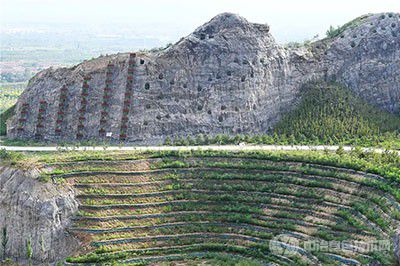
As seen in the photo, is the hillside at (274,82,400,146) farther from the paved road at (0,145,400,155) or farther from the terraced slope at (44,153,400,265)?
the terraced slope at (44,153,400,265)

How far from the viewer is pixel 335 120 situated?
45625 mm

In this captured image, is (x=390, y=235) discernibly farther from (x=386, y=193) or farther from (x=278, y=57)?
(x=278, y=57)

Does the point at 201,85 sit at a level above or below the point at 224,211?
above

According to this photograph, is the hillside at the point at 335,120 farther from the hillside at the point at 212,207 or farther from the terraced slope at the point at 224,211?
the terraced slope at the point at 224,211

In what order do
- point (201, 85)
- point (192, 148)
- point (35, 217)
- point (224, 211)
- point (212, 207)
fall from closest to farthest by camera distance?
point (35, 217)
point (224, 211)
point (212, 207)
point (192, 148)
point (201, 85)

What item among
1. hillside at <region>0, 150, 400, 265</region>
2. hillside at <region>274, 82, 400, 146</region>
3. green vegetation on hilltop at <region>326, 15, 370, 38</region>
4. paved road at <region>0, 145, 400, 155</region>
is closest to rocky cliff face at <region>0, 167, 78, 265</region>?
hillside at <region>0, 150, 400, 265</region>

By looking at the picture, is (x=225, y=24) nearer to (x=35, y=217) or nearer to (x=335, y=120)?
(x=335, y=120)

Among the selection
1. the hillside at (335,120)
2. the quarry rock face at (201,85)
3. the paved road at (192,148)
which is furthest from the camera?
the quarry rock face at (201,85)

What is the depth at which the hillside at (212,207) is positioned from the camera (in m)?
33.0

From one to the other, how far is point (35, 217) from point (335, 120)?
79.0ft

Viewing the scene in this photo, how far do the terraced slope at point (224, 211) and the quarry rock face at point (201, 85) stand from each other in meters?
6.90

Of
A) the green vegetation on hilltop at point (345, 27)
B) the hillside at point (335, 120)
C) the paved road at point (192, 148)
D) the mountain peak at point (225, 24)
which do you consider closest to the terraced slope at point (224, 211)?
the paved road at point (192, 148)

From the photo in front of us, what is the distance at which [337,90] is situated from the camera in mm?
48281

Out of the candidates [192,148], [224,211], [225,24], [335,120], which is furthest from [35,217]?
[335,120]
